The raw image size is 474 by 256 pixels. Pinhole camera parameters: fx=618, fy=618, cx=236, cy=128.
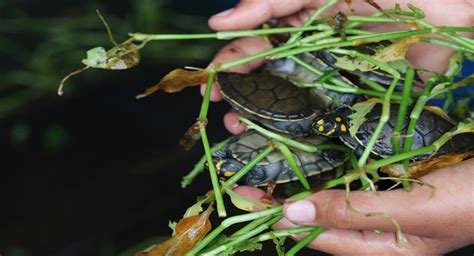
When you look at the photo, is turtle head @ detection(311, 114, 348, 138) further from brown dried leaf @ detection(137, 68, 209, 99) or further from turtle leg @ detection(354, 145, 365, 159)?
brown dried leaf @ detection(137, 68, 209, 99)

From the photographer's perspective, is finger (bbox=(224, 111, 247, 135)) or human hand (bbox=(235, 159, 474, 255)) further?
finger (bbox=(224, 111, 247, 135))

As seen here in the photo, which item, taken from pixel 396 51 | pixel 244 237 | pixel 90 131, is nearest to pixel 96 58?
pixel 244 237

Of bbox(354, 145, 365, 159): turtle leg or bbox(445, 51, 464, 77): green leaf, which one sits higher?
bbox(445, 51, 464, 77): green leaf

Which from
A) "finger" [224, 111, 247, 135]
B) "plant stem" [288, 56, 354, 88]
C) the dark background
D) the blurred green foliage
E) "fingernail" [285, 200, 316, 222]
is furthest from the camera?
the blurred green foliage

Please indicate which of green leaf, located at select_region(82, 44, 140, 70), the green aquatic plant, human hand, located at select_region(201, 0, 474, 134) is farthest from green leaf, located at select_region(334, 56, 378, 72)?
green leaf, located at select_region(82, 44, 140, 70)

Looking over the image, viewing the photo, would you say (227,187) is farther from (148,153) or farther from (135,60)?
(148,153)

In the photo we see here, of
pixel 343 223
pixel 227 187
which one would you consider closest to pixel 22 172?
pixel 227 187

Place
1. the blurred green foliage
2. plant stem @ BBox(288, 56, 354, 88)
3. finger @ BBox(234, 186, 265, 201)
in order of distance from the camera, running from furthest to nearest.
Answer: the blurred green foliage → plant stem @ BBox(288, 56, 354, 88) → finger @ BBox(234, 186, 265, 201)
